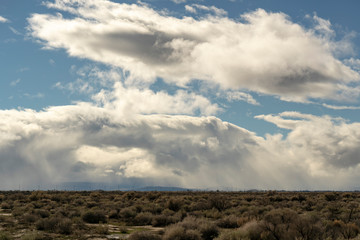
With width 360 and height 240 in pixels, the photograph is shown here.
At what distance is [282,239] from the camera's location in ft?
51.6

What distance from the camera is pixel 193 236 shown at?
18188 millimetres

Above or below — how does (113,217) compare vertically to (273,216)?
below

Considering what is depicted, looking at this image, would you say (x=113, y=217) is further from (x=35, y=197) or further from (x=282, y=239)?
(x=35, y=197)

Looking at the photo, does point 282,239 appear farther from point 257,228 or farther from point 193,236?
point 193,236

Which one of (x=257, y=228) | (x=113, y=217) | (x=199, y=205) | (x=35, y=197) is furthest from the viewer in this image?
(x=35, y=197)

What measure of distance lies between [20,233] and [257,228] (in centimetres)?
1578

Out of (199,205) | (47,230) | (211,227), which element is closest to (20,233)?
(47,230)

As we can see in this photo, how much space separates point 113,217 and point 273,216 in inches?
793

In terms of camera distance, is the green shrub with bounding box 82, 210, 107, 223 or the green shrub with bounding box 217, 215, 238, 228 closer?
the green shrub with bounding box 217, 215, 238, 228

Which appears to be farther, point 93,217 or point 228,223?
point 93,217

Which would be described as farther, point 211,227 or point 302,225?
point 211,227

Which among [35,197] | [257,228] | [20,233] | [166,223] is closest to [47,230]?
[20,233]

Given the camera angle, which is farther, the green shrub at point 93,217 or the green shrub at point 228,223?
the green shrub at point 93,217

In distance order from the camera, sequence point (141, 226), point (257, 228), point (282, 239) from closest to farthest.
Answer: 1. point (282, 239)
2. point (257, 228)
3. point (141, 226)
